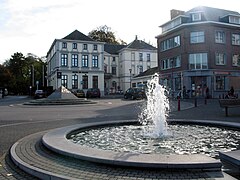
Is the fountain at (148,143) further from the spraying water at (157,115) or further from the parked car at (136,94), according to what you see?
the parked car at (136,94)

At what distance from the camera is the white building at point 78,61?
213 feet

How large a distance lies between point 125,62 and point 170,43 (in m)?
32.4

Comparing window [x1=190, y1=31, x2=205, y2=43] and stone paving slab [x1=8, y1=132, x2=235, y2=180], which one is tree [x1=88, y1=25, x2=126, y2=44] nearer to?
window [x1=190, y1=31, x2=205, y2=43]

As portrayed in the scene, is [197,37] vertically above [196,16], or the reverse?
[196,16]

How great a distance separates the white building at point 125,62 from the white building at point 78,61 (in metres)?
11.6

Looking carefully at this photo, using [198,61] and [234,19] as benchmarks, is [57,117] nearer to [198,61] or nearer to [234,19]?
[198,61]

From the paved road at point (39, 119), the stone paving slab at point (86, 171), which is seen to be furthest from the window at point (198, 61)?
the stone paving slab at point (86, 171)

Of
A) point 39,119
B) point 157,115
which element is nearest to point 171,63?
point 39,119

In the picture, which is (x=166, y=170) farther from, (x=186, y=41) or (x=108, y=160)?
(x=186, y=41)

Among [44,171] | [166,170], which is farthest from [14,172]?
[166,170]

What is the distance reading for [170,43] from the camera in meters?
47.8

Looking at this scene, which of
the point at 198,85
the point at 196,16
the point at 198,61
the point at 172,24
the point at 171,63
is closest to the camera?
the point at 198,61

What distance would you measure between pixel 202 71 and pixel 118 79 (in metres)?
43.3

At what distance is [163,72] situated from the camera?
49969mm
